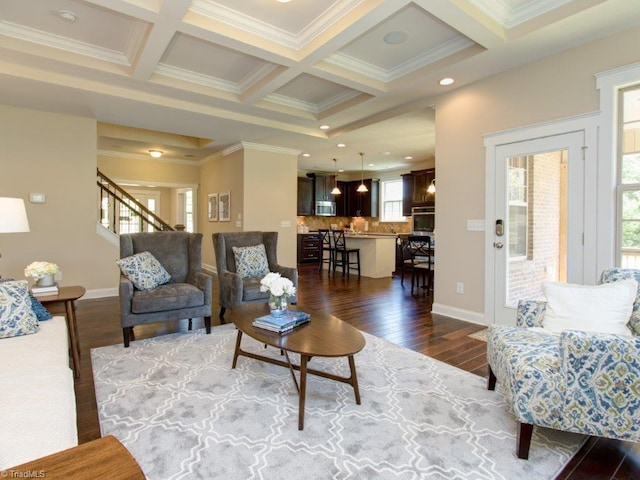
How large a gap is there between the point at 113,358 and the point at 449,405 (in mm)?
2626

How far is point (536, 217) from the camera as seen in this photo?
361 centimetres

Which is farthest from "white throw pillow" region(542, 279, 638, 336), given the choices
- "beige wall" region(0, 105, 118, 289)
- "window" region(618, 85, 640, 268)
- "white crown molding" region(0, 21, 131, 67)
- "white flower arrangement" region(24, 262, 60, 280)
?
"beige wall" region(0, 105, 118, 289)

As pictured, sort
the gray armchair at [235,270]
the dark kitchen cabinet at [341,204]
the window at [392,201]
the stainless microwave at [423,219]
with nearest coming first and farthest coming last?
the gray armchair at [235,270] < the stainless microwave at [423,219] < the window at [392,201] < the dark kitchen cabinet at [341,204]

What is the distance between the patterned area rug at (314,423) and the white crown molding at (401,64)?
119 inches

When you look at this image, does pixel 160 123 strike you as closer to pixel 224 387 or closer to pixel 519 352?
pixel 224 387

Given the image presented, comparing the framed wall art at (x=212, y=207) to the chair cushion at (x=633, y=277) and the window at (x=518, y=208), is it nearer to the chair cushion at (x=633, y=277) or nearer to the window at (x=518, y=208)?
the window at (x=518, y=208)

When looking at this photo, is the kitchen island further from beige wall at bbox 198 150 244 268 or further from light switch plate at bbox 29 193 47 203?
light switch plate at bbox 29 193 47 203

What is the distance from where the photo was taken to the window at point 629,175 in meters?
2.92

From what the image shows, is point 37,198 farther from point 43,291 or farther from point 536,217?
point 536,217

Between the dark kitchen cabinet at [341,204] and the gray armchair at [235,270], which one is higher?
the dark kitchen cabinet at [341,204]

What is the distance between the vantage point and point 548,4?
2.87m

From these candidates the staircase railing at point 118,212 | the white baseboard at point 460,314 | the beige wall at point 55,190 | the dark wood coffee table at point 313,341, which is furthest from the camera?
the staircase railing at point 118,212

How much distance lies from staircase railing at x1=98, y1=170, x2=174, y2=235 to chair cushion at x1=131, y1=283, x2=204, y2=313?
2.99 meters

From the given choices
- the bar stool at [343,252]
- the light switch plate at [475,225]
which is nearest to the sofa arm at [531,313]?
the light switch plate at [475,225]
